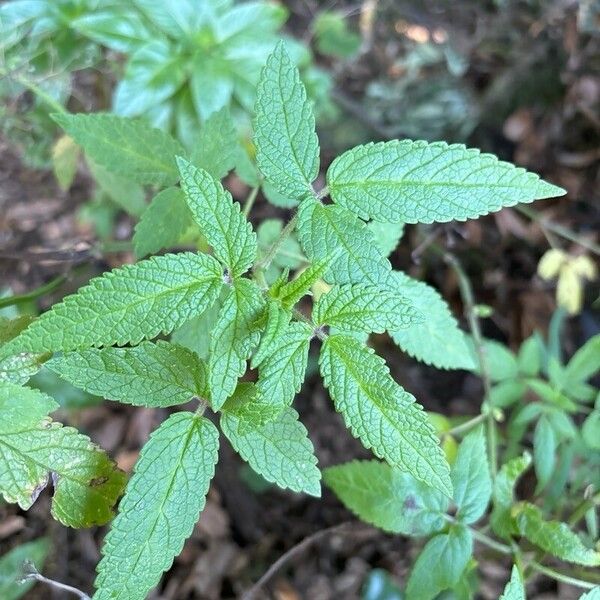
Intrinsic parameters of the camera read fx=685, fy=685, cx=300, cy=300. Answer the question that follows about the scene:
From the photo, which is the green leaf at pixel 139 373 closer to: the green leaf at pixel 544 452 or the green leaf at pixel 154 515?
the green leaf at pixel 154 515

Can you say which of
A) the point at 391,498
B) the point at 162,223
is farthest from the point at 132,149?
the point at 391,498

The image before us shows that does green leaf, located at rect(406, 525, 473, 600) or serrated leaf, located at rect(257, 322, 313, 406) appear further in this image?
green leaf, located at rect(406, 525, 473, 600)

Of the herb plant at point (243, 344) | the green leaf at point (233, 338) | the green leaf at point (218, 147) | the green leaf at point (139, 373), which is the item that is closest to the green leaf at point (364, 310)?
the herb plant at point (243, 344)

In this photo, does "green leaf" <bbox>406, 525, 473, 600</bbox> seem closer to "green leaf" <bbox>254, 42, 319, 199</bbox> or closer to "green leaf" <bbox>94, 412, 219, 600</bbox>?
"green leaf" <bbox>94, 412, 219, 600</bbox>

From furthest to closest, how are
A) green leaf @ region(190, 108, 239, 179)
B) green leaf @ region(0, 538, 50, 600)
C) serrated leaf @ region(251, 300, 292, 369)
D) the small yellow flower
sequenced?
1. the small yellow flower
2. green leaf @ region(0, 538, 50, 600)
3. green leaf @ region(190, 108, 239, 179)
4. serrated leaf @ region(251, 300, 292, 369)

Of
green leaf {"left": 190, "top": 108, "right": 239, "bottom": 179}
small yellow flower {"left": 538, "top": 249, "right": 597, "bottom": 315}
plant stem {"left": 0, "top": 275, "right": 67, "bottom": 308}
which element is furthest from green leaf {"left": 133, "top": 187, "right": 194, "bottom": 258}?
small yellow flower {"left": 538, "top": 249, "right": 597, "bottom": 315}

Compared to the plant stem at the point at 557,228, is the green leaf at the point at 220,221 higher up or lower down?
higher up
